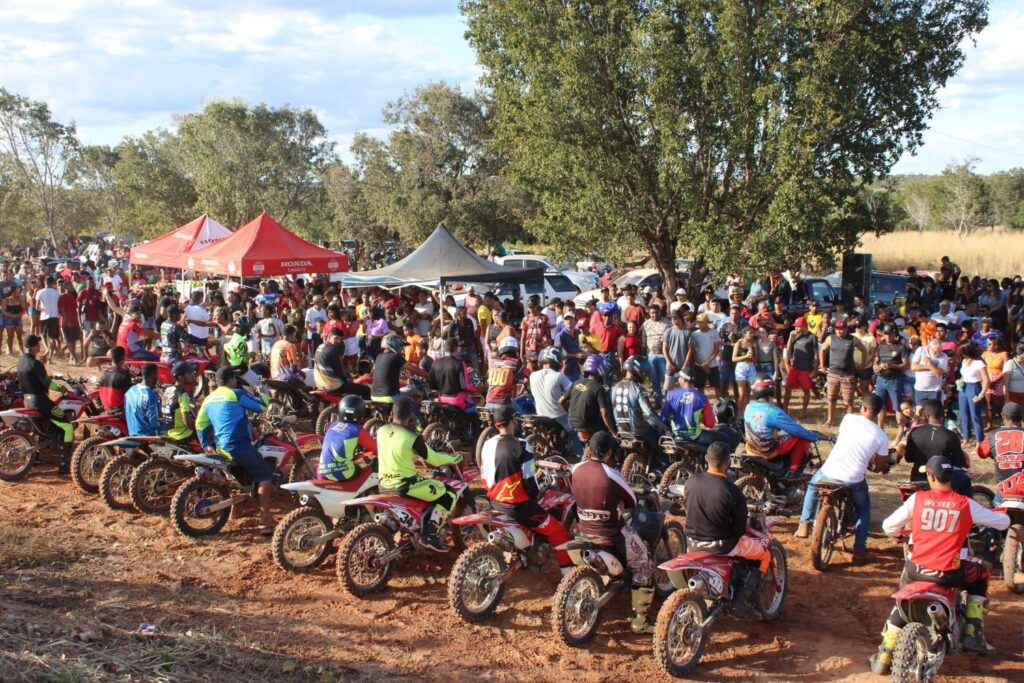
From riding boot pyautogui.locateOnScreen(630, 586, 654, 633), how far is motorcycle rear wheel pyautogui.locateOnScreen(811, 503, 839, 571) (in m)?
2.06

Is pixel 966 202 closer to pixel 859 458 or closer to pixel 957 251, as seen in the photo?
pixel 957 251

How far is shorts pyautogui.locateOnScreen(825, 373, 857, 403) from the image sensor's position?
13.5 metres

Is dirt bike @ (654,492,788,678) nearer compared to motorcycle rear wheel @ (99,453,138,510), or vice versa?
dirt bike @ (654,492,788,678)

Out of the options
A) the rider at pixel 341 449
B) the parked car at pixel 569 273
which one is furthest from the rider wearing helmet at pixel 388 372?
the parked car at pixel 569 273

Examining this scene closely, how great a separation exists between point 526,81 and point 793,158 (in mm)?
5692

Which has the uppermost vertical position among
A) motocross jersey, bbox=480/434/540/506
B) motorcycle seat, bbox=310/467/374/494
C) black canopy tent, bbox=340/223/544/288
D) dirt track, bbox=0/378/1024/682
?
black canopy tent, bbox=340/223/544/288

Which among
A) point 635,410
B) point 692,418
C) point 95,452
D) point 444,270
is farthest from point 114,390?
point 444,270

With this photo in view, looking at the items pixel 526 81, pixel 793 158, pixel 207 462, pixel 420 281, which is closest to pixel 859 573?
pixel 207 462

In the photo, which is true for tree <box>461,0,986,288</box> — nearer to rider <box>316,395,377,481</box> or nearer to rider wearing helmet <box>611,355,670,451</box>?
rider wearing helmet <box>611,355,670,451</box>

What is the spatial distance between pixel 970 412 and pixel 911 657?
7837 millimetres

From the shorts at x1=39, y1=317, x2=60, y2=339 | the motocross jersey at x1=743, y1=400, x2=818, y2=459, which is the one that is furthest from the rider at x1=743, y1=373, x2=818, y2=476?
the shorts at x1=39, y1=317, x2=60, y2=339

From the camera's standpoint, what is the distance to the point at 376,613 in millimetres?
7172

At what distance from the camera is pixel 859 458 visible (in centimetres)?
805

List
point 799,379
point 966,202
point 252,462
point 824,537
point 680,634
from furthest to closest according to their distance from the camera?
point 966,202
point 799,379
point 252,462
point 824,537
point 680,634
